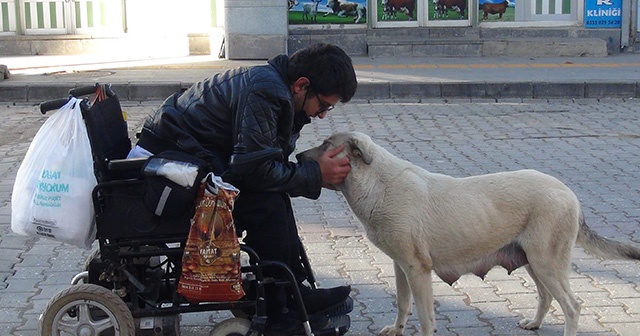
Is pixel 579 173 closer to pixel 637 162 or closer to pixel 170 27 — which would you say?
pixel 637 162

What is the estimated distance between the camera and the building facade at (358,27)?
16609mm

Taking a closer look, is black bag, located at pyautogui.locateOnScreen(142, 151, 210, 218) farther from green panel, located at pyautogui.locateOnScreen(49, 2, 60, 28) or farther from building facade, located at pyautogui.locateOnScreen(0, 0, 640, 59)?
green panel, located at pyautogui.locateOnScreen(49, 2, 60, 28)

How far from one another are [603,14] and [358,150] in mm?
13834

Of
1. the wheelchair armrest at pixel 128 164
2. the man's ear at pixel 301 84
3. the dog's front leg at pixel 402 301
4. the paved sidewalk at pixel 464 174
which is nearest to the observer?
the wheelchair armrest at pixel 128 164

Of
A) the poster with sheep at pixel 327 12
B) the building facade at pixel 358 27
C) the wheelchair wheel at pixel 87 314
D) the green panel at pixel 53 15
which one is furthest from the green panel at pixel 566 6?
the wheelchair wheel at pixel 87 314

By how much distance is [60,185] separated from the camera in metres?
3.93

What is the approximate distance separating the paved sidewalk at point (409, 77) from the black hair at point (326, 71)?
29.6 ft

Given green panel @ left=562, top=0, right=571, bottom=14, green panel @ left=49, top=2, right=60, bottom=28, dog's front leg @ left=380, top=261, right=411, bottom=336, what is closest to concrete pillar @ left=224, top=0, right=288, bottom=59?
green panel @ left=49, top=2, right=60, bottom=28

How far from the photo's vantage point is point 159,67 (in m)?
15.1

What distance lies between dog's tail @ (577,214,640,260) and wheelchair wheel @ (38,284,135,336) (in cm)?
210

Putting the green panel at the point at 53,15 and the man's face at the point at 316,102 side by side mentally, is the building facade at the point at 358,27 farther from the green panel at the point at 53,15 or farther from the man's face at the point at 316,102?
the man's face at the point at 316,102

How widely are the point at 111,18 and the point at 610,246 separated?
14.4 metres

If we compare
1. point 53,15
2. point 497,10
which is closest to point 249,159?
point 497,10

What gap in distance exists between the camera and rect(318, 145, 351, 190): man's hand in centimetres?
410
